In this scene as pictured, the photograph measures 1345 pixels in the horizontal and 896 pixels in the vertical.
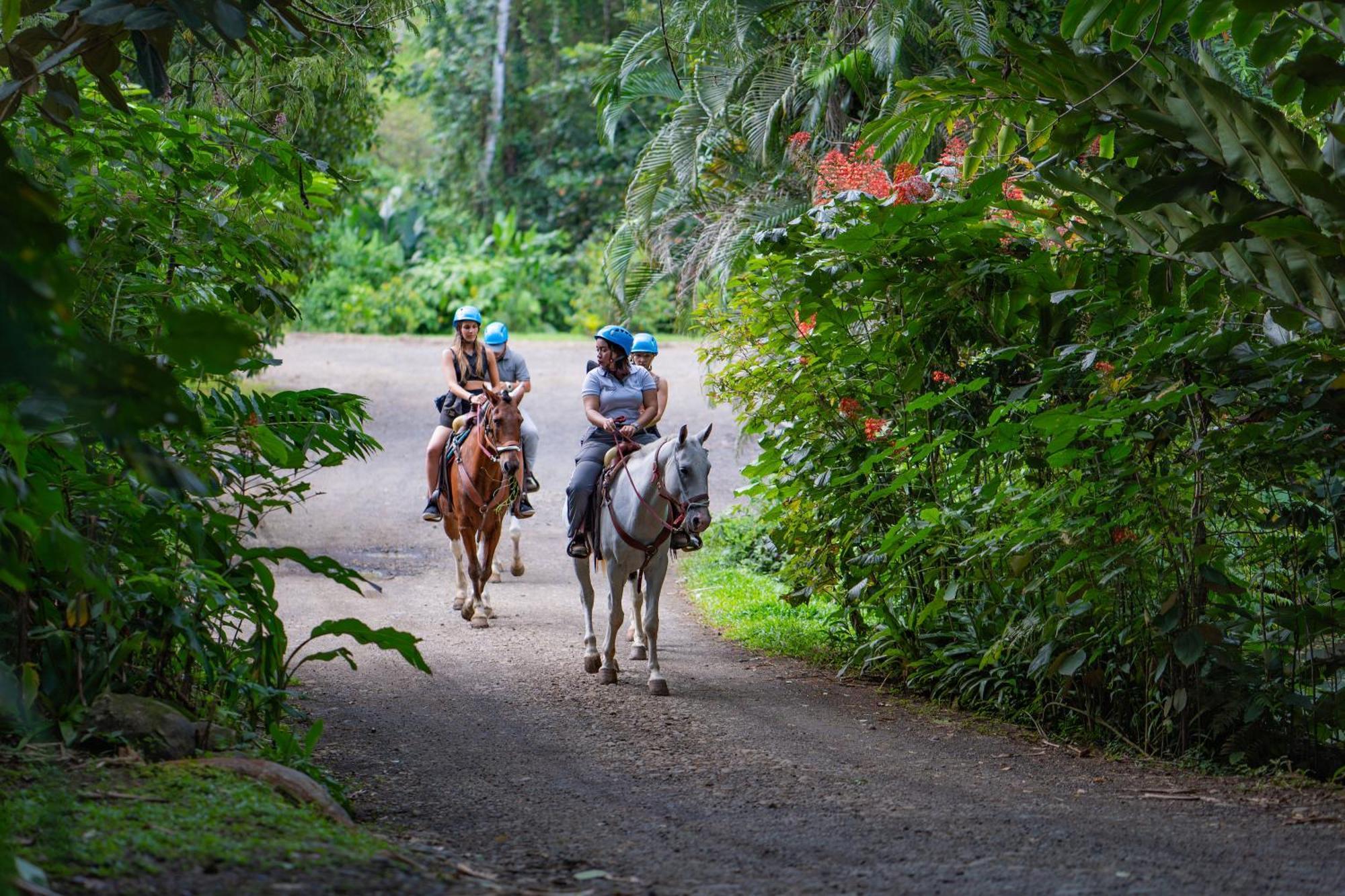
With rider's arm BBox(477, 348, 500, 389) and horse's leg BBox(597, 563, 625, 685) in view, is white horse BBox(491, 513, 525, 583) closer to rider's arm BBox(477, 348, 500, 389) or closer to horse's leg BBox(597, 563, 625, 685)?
rider's arm BBox(477, 348, 500, 389)

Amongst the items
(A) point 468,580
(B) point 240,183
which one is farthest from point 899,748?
(A) point 468,580

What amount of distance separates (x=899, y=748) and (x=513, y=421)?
530 cm

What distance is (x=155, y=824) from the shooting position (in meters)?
4.44

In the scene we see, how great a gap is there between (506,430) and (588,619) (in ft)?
7.42

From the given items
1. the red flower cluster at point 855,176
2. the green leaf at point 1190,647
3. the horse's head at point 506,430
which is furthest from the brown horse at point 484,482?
the green leaf at point 1190,647

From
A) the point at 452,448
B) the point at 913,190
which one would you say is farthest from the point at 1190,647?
the point at 452,448

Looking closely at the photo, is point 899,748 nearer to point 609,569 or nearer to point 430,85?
point 609,569

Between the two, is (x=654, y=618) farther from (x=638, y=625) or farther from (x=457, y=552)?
(x=457, y=552)

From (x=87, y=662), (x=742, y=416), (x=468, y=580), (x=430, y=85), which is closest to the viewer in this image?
(x=87, y=662)

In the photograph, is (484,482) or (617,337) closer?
(617,337)

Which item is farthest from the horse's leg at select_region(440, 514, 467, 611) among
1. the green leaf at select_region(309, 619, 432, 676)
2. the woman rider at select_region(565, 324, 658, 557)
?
the green leaf at select_region(309, 619, 432, 676)

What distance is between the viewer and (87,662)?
581cm

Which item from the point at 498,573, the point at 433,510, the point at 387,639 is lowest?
the point at 498,573

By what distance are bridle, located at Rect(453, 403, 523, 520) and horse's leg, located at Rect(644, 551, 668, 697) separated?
7.18ft
